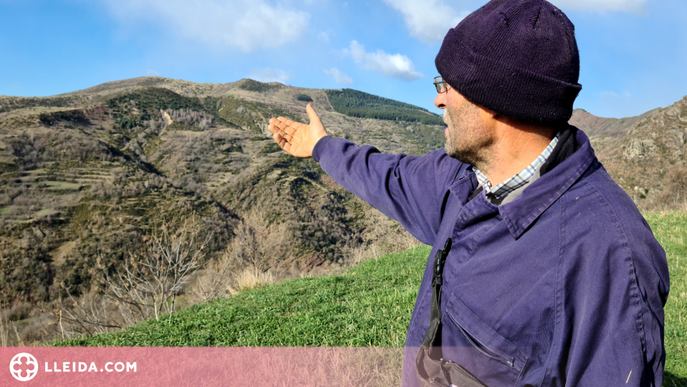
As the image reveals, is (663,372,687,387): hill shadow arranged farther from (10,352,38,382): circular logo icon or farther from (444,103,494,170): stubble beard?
(10,352,38,382): circular logo icon

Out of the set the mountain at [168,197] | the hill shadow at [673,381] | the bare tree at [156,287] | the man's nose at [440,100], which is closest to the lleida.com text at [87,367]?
the bare tree at [156,287]

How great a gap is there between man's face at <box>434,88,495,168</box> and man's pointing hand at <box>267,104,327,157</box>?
938mm

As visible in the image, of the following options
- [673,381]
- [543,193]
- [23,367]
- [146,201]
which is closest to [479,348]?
[543,193]

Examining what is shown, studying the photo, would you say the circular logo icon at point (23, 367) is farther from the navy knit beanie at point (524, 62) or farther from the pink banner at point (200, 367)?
the navy knit beanie at point (524, 62)

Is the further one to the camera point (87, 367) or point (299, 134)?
point (87, 367)

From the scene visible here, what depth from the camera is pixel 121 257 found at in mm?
30703

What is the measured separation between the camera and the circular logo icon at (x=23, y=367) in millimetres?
3640

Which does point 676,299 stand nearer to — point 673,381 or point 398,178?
point 673,381

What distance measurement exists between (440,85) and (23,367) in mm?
4734

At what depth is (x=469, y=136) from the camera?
1.28m

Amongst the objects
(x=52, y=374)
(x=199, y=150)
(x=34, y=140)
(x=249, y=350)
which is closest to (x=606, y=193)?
(x=249, y=350)

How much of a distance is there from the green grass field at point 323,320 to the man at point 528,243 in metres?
2.45

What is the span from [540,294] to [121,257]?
3520 centimetres

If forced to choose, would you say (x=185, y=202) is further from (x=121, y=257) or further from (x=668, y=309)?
(x=668, y=309)
